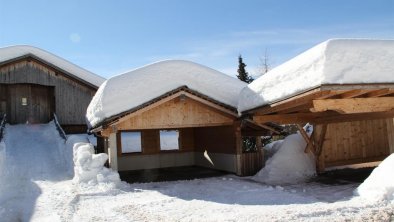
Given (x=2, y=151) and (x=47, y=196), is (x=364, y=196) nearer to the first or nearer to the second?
(x=47, y=196)

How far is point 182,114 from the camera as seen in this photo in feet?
48.7

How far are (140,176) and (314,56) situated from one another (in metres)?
8.94

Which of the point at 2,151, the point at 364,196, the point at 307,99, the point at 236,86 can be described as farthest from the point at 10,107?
the point at 364,196

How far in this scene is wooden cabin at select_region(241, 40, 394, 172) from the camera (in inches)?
392

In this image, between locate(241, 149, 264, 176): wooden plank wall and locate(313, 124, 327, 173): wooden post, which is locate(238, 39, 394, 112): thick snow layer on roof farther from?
locate(241, 149, 264, 176): wooden plank wall

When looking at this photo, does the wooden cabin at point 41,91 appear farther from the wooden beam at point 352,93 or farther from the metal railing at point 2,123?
the wooden beam at point 352,93

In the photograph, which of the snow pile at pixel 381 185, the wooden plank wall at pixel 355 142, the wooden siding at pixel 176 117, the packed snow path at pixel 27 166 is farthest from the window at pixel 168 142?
the snow pile at pixel 381 185

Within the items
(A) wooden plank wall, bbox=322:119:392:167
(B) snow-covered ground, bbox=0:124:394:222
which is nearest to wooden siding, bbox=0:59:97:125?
(B) snow-covered ground, bbox=0:124:394:222

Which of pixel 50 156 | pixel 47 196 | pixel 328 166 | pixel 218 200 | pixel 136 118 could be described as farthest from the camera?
pixel 50 156

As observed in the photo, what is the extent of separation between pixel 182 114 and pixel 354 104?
6.35 m

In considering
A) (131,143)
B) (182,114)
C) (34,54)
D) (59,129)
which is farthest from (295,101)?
(131,143)

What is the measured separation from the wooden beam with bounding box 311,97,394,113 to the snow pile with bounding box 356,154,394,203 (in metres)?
1.71

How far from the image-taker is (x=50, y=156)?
58.5 ft

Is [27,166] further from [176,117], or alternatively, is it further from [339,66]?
[339,66]
